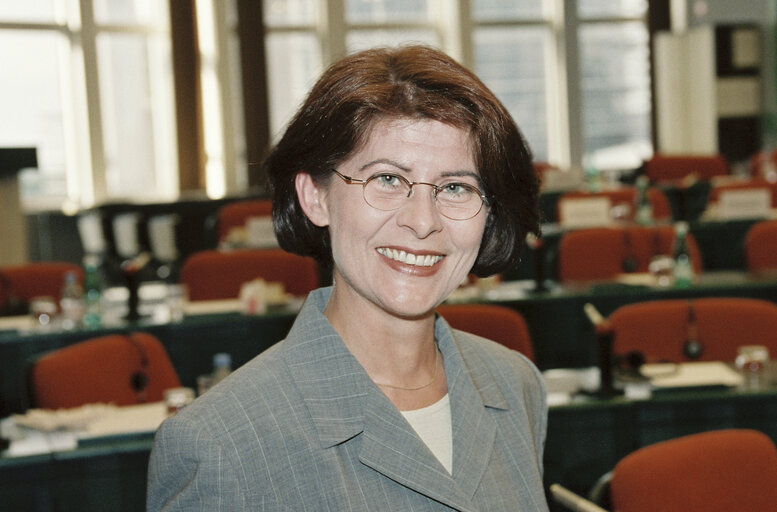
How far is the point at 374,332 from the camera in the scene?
144cm

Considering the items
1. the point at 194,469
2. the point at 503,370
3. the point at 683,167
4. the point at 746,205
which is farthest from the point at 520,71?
the point at 194,469

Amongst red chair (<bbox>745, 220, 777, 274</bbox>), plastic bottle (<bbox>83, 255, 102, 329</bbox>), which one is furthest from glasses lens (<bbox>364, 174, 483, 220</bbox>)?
red chair (<bbox>745, 220, 777, 274</bbox>)

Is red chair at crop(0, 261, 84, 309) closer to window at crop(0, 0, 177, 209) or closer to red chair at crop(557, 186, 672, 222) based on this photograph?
red chair at crop(557, 186, 672, 222)

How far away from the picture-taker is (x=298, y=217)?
4.98 ft

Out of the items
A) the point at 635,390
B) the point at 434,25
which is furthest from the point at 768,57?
the point at 635,390

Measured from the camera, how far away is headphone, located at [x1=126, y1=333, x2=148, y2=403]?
3.35 metres

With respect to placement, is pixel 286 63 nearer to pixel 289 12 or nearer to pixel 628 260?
pixel 289 12

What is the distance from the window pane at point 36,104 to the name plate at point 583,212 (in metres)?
6.56

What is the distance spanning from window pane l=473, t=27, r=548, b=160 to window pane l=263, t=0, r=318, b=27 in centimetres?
214

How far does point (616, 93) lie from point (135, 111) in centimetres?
623

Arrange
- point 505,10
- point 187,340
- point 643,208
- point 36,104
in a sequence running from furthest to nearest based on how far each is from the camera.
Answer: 1. point 505,10
2. point 36,104
3. point 643,208
4. point 187,340

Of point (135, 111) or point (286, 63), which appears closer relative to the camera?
point (135, 111)

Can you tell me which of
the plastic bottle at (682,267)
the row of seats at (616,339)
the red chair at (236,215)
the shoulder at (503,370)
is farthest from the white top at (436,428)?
the red chair at (236,215)

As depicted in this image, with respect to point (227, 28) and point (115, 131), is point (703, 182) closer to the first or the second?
point (227, 28)
